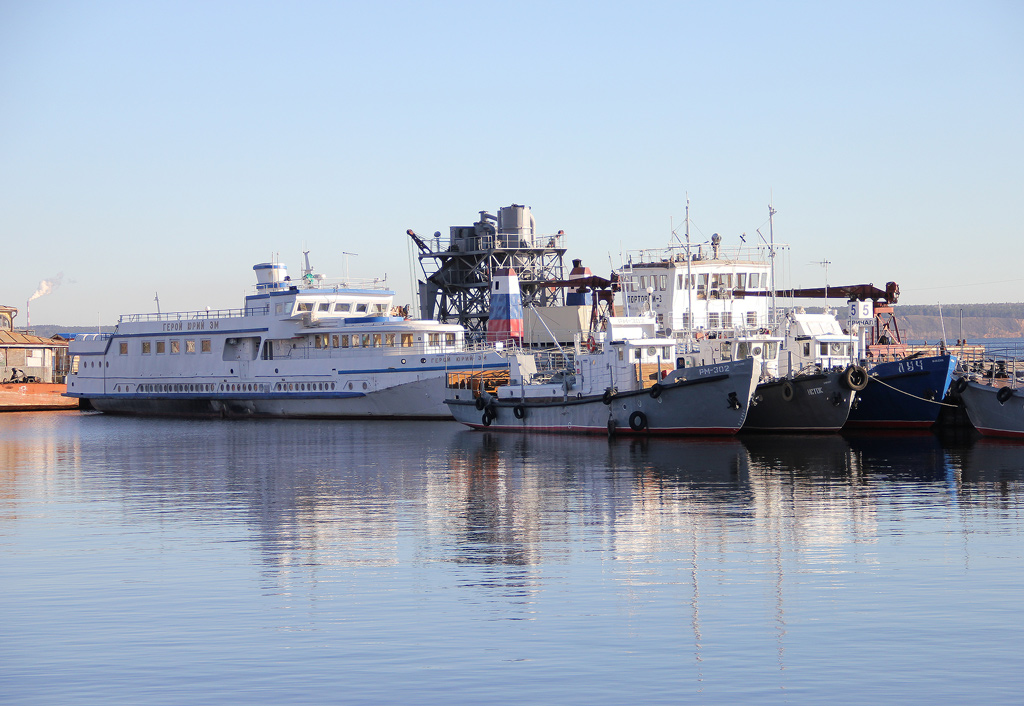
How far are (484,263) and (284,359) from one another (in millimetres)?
23038

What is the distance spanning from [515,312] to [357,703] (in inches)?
2113

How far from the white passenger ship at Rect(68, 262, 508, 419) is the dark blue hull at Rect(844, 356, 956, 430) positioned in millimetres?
19422

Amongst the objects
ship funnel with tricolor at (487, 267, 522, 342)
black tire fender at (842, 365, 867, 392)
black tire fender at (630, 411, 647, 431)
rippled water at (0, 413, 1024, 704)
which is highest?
ship funnel with tricolor at (487, 267, 522, 342)

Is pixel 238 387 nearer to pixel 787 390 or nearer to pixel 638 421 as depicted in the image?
pixel 638 421

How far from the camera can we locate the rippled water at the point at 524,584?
43.3 feet

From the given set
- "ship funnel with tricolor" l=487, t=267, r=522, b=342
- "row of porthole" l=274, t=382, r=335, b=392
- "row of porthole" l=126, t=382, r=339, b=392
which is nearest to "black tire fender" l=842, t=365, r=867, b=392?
"ship funnel with tricolor" l=487, t=267, r=522, b=342

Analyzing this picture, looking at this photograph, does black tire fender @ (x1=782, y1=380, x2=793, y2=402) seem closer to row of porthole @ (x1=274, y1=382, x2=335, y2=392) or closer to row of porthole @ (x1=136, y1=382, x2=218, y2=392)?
row of porthole @ (x1=274, y1=382, x2=335, y2=392)

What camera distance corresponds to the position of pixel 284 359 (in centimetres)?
6825

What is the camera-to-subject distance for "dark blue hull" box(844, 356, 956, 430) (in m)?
44.7

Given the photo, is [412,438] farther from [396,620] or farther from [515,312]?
[396,620]

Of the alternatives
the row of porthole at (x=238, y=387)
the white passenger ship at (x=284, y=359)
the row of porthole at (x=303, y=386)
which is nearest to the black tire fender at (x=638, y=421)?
the white passenger ship at (x=284, y=359)

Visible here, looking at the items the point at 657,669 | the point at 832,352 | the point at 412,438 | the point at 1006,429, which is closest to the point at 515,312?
the point at 412,438

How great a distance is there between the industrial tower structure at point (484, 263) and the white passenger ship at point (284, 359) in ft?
45.8

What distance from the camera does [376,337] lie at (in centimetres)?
6469
